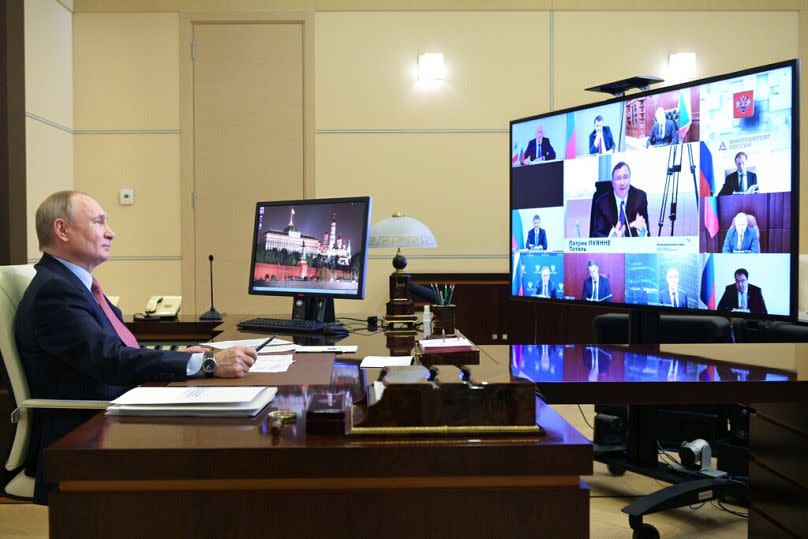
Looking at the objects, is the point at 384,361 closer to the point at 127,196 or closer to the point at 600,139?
the point at 600,139

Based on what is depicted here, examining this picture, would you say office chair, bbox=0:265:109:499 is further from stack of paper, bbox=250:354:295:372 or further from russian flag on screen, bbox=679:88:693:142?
russian flag on screen, bbox=679:88:693:142

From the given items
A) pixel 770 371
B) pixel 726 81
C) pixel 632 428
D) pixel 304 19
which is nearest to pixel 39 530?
pixel 632 428

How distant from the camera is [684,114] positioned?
2645 millimetres

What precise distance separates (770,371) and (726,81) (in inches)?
36.5

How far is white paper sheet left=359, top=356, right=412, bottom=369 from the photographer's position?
2.13m

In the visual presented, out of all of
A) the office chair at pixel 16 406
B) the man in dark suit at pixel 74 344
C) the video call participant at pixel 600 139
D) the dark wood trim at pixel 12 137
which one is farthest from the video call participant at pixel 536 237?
the dark wood trim at pixel 12 137

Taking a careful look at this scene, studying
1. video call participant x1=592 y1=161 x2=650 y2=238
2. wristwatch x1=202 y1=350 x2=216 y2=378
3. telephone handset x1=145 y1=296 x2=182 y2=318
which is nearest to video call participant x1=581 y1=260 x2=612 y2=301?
video call participant x1=592 y1=161 x2=650 y2=238

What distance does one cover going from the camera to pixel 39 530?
310 cm

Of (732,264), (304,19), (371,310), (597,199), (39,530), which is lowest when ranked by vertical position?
(39,530)

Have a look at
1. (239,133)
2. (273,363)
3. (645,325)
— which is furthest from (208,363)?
(239,133)

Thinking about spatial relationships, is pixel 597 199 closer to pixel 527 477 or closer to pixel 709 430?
pixel 709 430

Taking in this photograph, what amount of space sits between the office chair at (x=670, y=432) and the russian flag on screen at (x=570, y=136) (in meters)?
0.95

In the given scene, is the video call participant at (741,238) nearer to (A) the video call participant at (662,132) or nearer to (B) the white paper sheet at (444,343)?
(A) the video call participant at (662,132)

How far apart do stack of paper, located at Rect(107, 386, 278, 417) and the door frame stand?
14.0 ft
